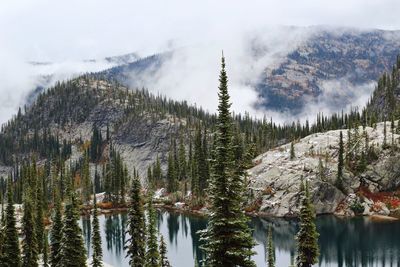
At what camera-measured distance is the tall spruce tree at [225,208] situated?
2403cm

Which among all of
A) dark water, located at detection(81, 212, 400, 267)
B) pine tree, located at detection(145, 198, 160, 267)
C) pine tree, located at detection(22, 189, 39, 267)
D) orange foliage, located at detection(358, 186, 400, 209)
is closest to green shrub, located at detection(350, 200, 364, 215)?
orange foliage, located at detection(358, 186, 400, 209)

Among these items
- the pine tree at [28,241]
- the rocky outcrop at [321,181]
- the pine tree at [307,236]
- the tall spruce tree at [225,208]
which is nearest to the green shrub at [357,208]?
the rocky outcrop at [321,181]

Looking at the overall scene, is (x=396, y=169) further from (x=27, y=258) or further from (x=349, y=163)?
(x=27, y=258)

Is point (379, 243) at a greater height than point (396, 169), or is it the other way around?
point (396, 169)

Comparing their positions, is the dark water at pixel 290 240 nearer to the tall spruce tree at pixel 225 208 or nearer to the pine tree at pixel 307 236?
the pine tree at pixel 307 236

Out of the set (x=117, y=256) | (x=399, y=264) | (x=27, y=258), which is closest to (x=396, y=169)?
(x=399, y=264)

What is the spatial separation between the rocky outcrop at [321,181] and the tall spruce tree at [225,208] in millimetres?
150280

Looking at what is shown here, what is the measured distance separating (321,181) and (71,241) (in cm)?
14450

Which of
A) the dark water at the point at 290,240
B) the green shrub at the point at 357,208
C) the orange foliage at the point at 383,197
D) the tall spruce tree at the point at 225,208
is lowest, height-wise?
the dark water at the point at 290,240

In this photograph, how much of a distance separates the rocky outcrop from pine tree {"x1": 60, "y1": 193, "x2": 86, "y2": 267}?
429 ft

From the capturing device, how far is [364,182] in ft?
598

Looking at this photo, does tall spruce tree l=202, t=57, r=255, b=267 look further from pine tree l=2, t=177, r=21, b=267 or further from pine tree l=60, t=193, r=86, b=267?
pine tree l=2, t=177, r=21, b=267

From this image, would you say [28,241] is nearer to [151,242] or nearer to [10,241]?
[10,241]

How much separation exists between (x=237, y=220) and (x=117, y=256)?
104m
